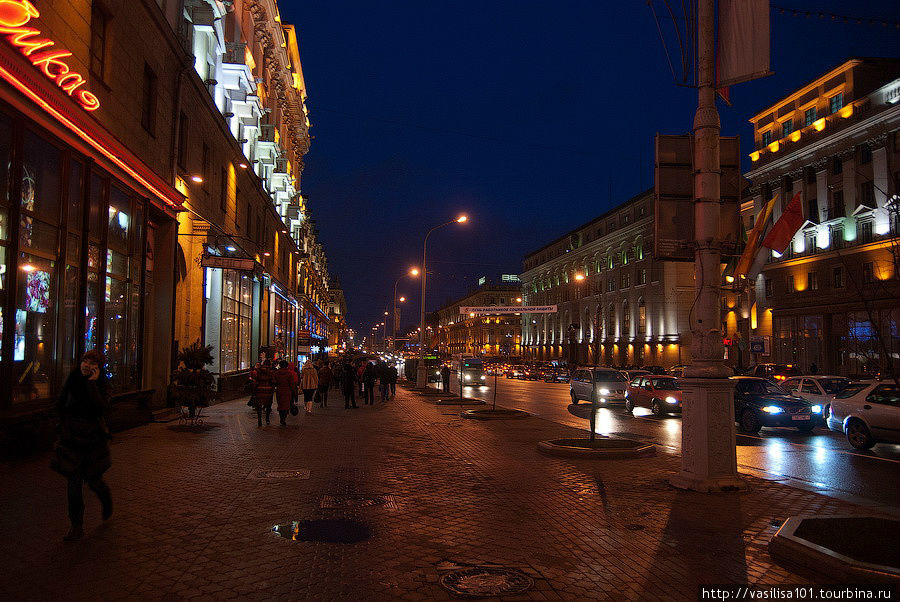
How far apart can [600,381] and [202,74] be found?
19.5 meters

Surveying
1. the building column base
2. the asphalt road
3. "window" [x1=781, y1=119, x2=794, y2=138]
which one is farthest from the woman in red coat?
"window" [x1=781, y1=119, x2=794, y2=138]

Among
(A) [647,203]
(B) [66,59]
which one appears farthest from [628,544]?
(A) [647,203]

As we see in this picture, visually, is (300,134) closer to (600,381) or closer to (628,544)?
(600,381)

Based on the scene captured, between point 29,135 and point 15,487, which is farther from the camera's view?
point 29,135

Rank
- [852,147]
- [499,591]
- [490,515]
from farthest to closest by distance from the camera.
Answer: [852,147] < [490,515] < [499,591]

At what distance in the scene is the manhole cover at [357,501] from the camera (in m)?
8.02

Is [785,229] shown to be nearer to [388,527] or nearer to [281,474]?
[281,474]

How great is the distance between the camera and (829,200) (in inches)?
1982

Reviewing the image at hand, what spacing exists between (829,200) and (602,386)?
3527 centimetres

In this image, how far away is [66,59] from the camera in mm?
11984

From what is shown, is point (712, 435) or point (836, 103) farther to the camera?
point (836, 103)

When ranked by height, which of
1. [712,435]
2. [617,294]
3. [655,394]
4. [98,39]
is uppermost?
[98,39]

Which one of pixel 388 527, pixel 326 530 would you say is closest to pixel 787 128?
pixel 388 527

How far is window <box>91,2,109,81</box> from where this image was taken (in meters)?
13.7
